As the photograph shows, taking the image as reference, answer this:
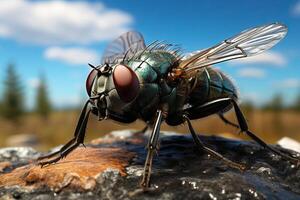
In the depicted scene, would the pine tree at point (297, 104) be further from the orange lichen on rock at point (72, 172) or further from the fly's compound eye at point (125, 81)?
the fly's compound eye at point (125, 81)

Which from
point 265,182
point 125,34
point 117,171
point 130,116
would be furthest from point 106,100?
point 125,34

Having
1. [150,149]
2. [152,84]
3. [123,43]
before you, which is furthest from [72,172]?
[123,43]

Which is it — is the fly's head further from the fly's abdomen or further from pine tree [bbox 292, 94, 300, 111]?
pine tree [bbox 292, 94, 300, 111]

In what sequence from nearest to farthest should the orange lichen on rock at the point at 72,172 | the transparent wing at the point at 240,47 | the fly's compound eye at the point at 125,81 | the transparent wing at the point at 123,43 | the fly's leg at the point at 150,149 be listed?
the fly's leg at the point at 150,149
the orange lichen on rock at the point at 72,172
the fly's compound eye at the point at 125,81
the transparent wing at the point at 240,47
the transparent wing at the point at 123,43

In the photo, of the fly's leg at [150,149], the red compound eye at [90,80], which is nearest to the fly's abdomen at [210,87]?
the fly's leg at [150,149]

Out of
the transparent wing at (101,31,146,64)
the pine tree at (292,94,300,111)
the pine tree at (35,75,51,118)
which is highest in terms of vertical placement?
the transparent wing at (101,31,146,64)

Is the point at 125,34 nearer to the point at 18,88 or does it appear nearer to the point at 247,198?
the point at 247,198

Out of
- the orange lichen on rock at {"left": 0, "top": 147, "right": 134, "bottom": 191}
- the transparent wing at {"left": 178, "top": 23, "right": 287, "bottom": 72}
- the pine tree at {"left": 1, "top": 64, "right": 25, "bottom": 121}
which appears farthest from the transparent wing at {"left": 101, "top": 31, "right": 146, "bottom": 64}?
the pine tree at {"left": 1, "top": 64, "right": 25, "bottom": 121}
